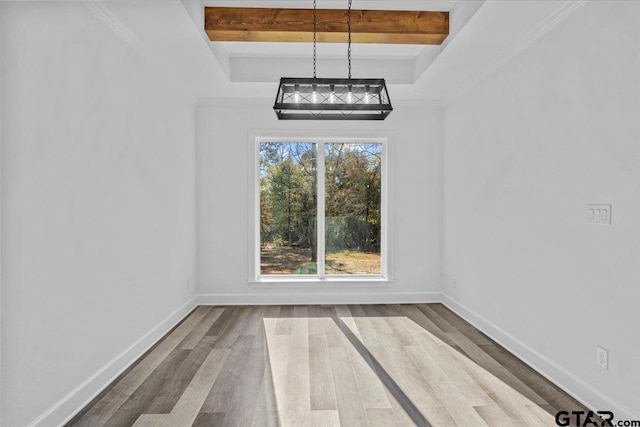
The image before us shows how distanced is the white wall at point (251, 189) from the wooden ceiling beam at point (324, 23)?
175 cm

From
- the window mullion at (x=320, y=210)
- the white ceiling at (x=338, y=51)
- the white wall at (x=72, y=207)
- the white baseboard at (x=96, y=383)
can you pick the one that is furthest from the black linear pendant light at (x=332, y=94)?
the window mullion at (x=320, y=210)

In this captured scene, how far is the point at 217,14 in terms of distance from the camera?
343cm

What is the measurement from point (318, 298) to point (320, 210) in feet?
3.81

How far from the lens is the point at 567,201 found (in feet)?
9.24


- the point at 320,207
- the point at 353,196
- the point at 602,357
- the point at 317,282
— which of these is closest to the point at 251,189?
the point at 320,207

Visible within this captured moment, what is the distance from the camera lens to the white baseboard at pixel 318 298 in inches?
208

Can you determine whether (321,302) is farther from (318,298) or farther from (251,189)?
(251,189)

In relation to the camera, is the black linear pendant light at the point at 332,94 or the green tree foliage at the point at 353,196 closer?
the black linear pendant light at the point at 332,94

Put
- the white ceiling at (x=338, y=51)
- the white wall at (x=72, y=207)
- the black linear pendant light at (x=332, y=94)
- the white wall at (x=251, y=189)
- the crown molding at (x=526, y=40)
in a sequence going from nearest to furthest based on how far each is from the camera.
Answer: the white wall at (x=72, y=207)
the black linear pendant light at (x=332, y=94)
the crown molding at (x=526, y=40)
the white ceiling at (x=338, y=51)
the white wall at (x=251, y=189)

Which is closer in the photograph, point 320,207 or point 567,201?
point 567,201

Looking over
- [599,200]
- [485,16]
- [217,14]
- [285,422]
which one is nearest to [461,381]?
[285,422]

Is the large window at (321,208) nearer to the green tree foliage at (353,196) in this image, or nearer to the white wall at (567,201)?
the green tree foliage at (353,196)

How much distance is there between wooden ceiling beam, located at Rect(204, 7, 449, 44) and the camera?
346 centimetres

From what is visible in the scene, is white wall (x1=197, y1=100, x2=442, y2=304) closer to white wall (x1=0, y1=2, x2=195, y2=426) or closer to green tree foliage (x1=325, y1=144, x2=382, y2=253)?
green tree foliage (x1=325, y1=144, x2=382, y2=253)
